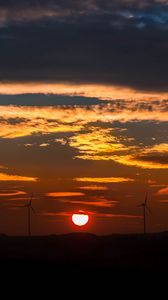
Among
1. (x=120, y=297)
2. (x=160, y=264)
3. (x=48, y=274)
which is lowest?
(x=120, y=297)

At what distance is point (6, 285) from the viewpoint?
88062mm

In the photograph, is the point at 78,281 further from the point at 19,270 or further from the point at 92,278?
the point at 19,270

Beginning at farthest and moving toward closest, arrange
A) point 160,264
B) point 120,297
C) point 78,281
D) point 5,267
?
point 160,264, point 5,267, point 78,281, point 120,297

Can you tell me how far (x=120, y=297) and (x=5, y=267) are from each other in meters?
29.9

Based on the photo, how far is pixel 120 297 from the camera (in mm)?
84750

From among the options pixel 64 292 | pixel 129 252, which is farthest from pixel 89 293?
pixel 129 252

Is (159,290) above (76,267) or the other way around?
the other way around

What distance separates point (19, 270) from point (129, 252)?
317ft

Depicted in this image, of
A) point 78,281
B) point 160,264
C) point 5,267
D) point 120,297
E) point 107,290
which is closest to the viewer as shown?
point 120,297

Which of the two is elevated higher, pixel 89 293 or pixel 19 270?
pixel 19 270

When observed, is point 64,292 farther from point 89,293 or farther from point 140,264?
point 140,264

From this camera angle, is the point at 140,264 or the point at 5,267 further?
the point at 140,264

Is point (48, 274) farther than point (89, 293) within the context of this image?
Yes

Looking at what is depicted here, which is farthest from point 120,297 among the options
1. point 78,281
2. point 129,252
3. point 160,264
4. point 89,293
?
point 129,252
